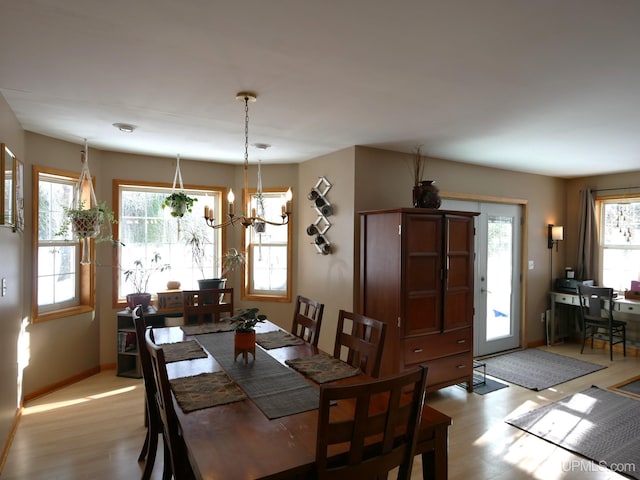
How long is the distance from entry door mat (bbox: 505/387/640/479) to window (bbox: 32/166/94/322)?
4347 mm

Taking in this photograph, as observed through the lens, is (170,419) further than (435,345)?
No

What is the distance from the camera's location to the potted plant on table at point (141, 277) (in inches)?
167

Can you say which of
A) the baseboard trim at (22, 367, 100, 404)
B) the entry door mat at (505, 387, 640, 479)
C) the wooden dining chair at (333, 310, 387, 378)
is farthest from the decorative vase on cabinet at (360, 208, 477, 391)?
the baseboard trim at (22, 367, 100, 404)

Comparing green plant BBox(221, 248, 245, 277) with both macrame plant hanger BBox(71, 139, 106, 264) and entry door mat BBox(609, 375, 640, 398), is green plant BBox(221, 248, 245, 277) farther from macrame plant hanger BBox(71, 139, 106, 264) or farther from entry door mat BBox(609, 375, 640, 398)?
entry door mat BBox(609, 375, 640, 398)

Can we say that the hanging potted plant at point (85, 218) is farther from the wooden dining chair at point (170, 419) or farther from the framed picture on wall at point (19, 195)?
the wooden dining chair at point (170, 419)

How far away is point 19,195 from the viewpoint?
3.19 meters

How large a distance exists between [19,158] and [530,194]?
5.97m

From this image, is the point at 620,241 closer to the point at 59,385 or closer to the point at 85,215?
the point at 85,215

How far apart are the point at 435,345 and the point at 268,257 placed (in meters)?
2.39

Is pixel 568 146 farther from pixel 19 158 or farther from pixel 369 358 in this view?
pixel 19 158

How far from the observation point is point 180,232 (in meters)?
4.80

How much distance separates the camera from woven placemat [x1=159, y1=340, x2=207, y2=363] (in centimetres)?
234

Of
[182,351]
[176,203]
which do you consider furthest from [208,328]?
[176,203]

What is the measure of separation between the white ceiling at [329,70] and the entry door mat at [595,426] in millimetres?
2455
